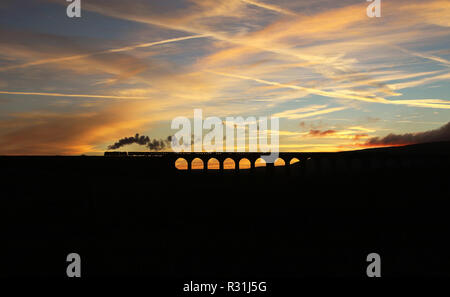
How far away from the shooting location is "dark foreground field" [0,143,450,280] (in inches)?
1014

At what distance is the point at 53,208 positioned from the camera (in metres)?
49.2

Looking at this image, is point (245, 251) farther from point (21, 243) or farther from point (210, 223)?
point (21, 243)

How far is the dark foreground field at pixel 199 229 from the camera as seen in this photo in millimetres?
25766

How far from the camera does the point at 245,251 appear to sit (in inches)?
1113

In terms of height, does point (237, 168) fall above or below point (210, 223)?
above

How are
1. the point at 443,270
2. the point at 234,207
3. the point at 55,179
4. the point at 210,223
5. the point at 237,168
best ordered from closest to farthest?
1. the point at 443,270
2. the point at 210,223
3. the point at 234,207
4. the point at 55,179
5. the point at 237,168

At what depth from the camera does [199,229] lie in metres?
35.1

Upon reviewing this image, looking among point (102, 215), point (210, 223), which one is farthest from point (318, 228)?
point (102, 215)
